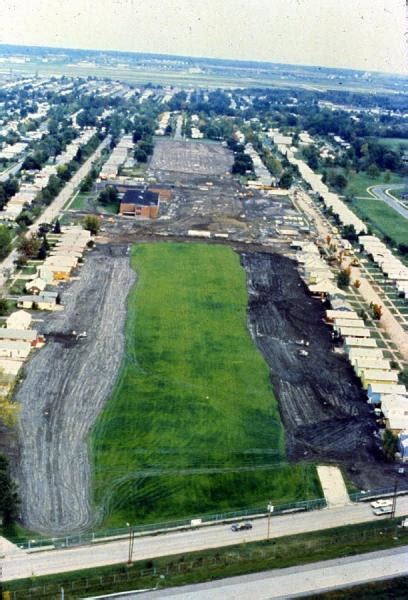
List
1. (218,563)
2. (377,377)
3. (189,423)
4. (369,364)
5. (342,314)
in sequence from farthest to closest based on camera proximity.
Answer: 1. (342,314)
2. (369,364)
3. (377,377)
4. (189,423)
5. (218,563)

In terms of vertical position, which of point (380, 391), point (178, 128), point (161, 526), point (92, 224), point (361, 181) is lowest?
point (178, 128)

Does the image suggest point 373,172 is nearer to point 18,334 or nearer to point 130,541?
point 18,334

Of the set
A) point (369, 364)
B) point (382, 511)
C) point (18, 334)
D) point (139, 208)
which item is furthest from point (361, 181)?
point (382, 511)

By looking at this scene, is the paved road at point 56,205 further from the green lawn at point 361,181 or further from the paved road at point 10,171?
the green lawn at point 361,181

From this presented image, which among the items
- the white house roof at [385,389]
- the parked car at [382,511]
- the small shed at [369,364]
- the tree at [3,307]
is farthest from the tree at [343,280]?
the parked car at [382,511]

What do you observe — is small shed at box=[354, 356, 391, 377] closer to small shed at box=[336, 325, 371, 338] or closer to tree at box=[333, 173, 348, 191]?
small shed at box=[336, 325, 371, 338]

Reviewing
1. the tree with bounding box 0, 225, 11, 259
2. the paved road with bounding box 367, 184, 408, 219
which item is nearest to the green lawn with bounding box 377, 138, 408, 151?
the paved road with bounding box 367, 184, 408, 219
